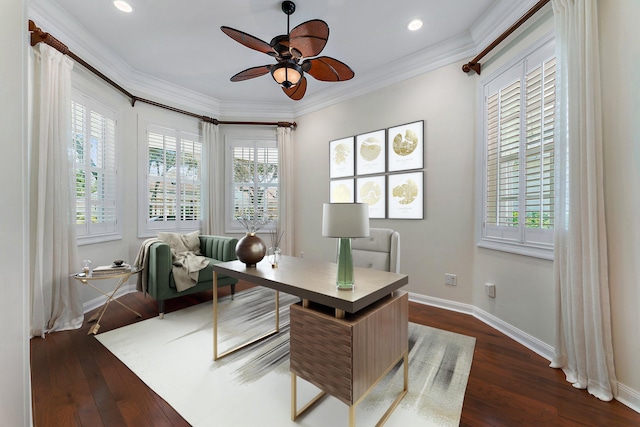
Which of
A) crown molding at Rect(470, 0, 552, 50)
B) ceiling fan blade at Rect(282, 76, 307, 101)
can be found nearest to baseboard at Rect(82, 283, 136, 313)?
ceiling fan blade at Rect(282, 76, 307, 101)

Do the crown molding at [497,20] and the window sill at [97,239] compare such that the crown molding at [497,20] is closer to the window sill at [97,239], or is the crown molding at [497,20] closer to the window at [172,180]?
the window at [172,180]

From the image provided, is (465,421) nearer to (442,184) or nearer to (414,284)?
(414,284)

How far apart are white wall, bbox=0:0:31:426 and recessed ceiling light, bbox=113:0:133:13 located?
1953 mm

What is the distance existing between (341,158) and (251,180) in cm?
173

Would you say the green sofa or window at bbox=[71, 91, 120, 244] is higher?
window at bbox=[71, 91, 120, 244]

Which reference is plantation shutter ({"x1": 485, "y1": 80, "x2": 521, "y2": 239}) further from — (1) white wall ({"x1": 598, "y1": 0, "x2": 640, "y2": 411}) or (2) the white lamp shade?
(2) the white lamp shade

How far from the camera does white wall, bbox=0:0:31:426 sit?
0.91 m

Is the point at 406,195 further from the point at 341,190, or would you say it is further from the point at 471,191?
the point at 341,190

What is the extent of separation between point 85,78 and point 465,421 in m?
4.61

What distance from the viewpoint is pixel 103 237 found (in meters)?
3.21

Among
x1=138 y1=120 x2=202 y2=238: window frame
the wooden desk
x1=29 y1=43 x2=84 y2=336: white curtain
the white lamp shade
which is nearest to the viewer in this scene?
the wooden desk

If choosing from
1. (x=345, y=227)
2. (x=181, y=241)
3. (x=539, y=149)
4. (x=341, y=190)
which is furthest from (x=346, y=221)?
(x=181, y=241)

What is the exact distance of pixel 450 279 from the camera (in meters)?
3.03

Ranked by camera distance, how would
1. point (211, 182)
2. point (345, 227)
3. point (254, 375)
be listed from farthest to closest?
point (211, 182) < point (254, 375) < point (345, 227)
